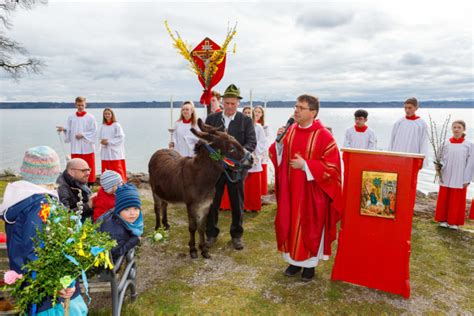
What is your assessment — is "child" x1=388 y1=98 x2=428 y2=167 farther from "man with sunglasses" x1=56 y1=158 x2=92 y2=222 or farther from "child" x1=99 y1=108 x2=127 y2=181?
"child" x1=99 y1=108 x2=127 y2=181

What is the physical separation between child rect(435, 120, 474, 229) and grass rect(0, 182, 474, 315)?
820 millimetres

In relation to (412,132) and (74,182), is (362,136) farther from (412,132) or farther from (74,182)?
(74,182)

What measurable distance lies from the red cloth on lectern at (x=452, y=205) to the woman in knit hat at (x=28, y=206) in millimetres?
7418

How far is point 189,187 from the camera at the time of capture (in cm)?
522

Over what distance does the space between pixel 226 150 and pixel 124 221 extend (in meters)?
1.95

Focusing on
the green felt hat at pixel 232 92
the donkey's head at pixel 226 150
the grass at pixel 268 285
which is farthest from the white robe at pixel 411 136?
the donkey's head at pixel 226 150

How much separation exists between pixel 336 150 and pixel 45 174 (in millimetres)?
3290

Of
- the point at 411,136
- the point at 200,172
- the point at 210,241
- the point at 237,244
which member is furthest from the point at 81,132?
the point at 411,136

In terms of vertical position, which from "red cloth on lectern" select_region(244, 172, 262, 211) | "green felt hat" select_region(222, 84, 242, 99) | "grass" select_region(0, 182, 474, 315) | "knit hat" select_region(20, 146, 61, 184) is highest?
"green felt hat" select_region(222, 84, 242, 99)

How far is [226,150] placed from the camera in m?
4.88

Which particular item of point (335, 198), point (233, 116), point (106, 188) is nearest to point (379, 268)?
point (335, 198)

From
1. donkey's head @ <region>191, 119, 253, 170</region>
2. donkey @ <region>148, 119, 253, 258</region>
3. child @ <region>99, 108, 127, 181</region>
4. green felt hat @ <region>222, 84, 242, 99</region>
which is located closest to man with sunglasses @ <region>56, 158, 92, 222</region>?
donkey @ <region>148, 119, 253, 258</region>

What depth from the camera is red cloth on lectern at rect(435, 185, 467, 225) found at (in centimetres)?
696

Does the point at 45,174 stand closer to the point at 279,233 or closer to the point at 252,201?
the point at 279,233
